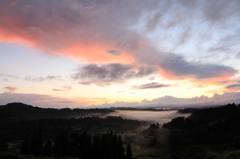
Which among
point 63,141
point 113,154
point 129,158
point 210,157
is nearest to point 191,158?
point 210,157

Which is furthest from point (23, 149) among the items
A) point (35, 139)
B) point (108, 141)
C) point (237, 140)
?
point (237, 140)

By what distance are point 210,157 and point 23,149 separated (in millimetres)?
182810

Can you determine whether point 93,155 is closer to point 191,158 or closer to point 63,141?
point 63,141

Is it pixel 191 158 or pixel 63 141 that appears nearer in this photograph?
pixel 63 141

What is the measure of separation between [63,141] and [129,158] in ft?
202

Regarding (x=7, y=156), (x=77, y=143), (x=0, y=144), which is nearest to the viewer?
(x=7, y=156)

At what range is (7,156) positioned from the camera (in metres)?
70.8

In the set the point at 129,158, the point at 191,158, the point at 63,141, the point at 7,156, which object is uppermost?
the point at 7,156

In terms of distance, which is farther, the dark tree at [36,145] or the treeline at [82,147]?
the dark tree at [36,145]

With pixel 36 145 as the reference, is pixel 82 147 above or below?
below

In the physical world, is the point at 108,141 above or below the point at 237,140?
above

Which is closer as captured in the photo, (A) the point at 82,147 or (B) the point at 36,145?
(B) the point at 36,145

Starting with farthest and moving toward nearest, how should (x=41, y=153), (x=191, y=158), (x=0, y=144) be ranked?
(x=191, y=158)
(x=41, y=153)
(x=0, y=144)

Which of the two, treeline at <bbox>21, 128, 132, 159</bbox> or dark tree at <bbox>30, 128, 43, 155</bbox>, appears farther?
dark tree at <bbox>30, 128, 43, 155</bbox>
